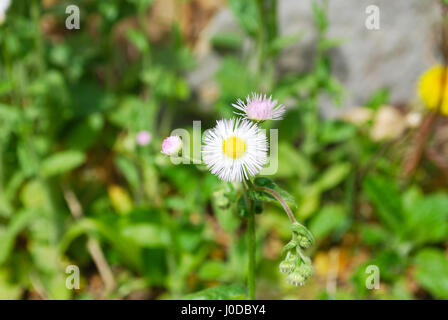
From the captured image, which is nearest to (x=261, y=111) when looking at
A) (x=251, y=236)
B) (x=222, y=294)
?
(x=251, y=236)

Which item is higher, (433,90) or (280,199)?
(433,90)

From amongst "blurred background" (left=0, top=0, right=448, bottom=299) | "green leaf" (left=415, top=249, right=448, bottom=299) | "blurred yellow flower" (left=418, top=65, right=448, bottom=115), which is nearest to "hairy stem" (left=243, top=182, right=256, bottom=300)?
"blurred background" (left=0, top=0, right=448, bottom=299)

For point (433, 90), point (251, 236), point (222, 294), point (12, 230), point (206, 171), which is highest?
point (433, 90)

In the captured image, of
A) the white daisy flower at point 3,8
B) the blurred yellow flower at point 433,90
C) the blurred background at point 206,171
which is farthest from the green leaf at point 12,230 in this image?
the blurred yellow flower at point 433,90

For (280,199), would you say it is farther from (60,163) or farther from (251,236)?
(60,163)
